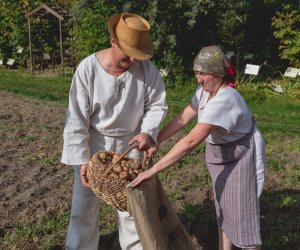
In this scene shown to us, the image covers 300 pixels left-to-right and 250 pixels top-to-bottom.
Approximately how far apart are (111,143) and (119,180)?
0.55 metres

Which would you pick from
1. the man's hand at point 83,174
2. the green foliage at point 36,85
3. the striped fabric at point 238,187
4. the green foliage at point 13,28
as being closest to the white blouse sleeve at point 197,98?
the striped fabric at point 238,187

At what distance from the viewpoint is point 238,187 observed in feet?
10.6

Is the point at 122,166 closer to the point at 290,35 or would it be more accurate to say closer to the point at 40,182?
the point at 40,182

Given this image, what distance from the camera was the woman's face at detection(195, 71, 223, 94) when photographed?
9.89 feet

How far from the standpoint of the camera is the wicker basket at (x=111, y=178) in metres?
2.97

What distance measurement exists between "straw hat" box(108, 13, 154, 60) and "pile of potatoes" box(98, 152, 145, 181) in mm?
589

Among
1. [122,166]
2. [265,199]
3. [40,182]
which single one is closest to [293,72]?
[265,199]

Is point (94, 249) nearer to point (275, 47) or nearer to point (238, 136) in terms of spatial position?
point (238, 136)

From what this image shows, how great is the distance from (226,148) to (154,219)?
0.61 meters

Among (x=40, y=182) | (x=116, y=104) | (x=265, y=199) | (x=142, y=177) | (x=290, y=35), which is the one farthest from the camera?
(x=290, y=35)

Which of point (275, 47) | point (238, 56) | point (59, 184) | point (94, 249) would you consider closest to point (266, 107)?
point (238, 56)

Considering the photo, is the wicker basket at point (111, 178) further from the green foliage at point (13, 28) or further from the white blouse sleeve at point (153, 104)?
the green foliage at point (13, 28)

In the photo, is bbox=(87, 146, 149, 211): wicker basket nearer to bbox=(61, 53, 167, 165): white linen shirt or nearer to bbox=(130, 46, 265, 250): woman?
bbox=(130, 46, 265, 250): woman

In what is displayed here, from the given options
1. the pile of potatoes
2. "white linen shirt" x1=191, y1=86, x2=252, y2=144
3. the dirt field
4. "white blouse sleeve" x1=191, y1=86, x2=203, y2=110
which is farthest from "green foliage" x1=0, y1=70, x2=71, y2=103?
"white linen shirt" x1=191, y1=86, x2=252, y2=144
